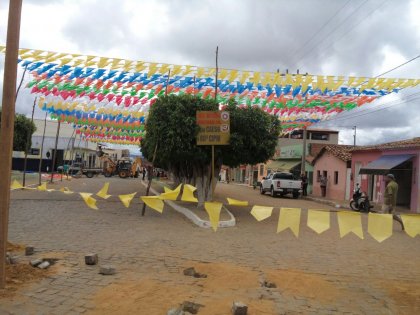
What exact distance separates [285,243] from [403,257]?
266cm

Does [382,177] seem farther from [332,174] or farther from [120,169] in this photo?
[120,169]

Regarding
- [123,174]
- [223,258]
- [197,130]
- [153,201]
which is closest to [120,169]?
[123,174]

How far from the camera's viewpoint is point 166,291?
5.85m

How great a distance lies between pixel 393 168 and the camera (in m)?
23.9

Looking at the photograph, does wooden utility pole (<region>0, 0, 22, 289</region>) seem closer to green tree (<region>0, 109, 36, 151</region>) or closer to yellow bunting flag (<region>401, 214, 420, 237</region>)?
yellow bunting flag (<region>401, 214, 420, 237</region>)

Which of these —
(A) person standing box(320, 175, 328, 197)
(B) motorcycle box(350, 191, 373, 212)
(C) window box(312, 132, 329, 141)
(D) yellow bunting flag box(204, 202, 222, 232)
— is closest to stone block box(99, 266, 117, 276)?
(D) yellow bunting flag box(204, 202, 222, 232)

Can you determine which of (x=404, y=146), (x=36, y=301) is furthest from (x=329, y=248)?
(x=404, y=146)

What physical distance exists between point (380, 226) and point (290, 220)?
1326mm

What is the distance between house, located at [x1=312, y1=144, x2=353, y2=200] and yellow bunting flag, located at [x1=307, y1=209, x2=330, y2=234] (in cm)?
2505

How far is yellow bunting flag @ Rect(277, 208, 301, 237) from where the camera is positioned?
6.76m

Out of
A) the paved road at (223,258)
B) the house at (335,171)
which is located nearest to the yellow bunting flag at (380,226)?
the paved road at (223,258)

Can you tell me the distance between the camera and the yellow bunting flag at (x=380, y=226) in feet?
21.0

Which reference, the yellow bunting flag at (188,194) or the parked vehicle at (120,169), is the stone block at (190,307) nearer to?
the yellow bunting flag at (188,194)

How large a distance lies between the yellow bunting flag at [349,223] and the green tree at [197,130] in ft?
26.8
